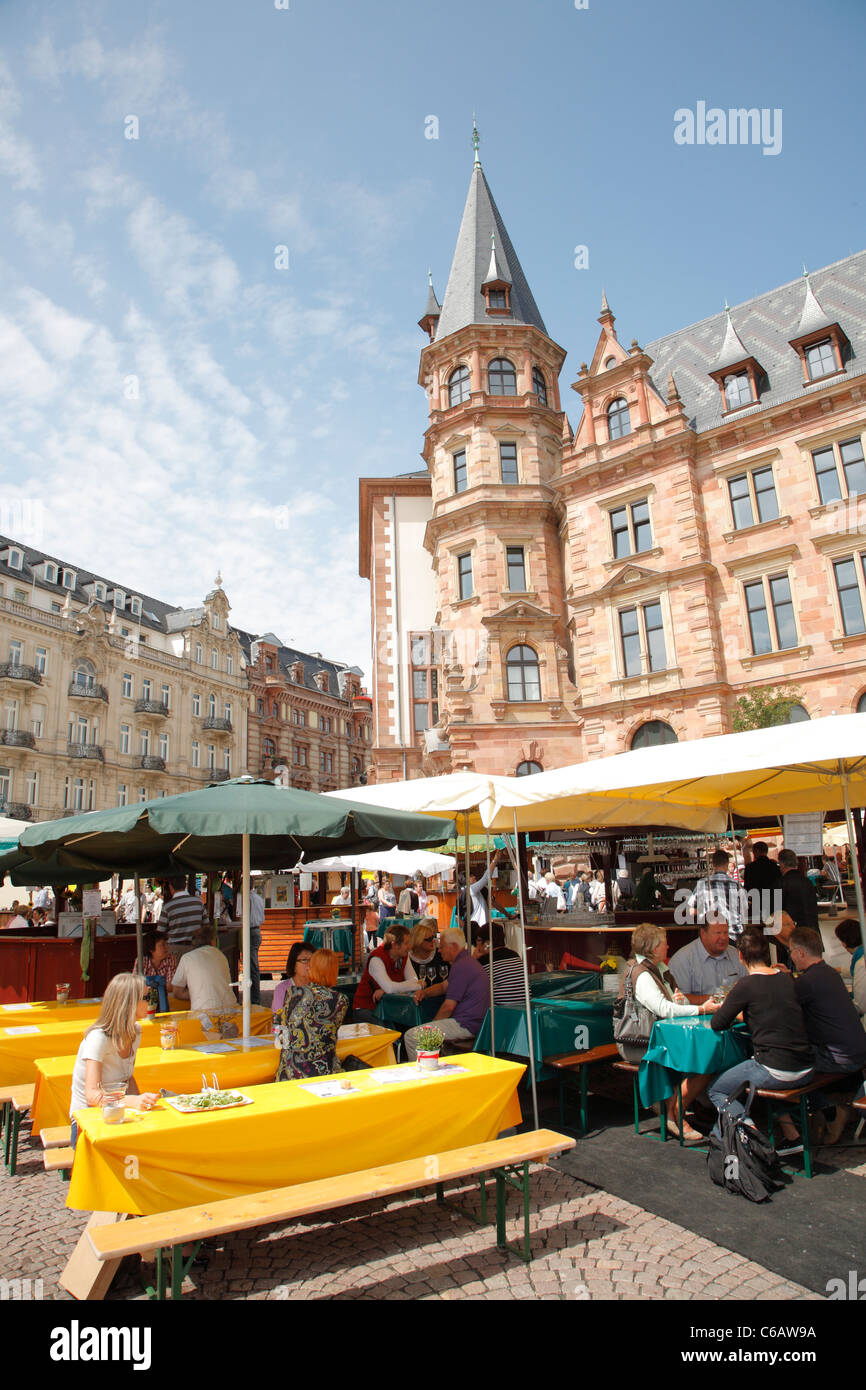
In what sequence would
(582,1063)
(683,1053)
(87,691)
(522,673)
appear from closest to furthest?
(683,1053) < (582,1063) < (522,673) < (87,691)

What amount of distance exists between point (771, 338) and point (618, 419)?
5758mm

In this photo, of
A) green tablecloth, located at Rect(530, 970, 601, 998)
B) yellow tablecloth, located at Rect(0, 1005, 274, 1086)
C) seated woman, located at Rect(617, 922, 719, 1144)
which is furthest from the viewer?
green tablecloth, located at Rect(530, 970, 601, 998)

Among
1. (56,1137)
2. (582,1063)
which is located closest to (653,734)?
(582,1063)

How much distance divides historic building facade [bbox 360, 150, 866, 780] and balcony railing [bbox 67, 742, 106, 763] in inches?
820

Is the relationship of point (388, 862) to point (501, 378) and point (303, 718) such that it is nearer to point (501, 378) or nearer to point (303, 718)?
point (501, 378)

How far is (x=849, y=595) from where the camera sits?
76.2ft

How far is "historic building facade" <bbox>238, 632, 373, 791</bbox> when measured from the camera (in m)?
61.0

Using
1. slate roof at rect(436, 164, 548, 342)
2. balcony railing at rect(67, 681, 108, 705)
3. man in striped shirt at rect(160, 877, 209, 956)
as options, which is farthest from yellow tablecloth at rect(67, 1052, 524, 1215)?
balcony railing at rect(67, 681, 108, 705)

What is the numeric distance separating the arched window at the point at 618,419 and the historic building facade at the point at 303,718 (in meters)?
33.2

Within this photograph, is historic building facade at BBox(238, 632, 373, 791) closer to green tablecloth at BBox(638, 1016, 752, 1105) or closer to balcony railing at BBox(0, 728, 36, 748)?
balcony railing at BBox(0, 728, 36, 748)

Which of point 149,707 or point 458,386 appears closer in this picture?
point 458,386

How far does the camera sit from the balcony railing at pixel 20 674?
41969mm

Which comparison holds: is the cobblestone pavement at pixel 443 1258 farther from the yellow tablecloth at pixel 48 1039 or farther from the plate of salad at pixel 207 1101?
the yellow tablecloth at pixel 48 1039
